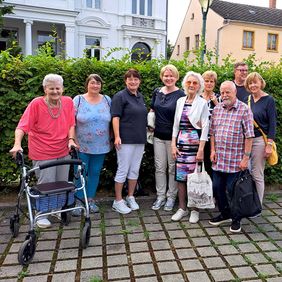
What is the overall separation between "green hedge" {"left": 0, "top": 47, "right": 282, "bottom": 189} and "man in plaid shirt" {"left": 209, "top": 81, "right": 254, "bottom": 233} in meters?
1.44

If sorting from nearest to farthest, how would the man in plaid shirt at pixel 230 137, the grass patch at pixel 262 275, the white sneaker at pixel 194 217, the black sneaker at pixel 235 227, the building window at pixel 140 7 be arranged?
the grass patch at pixel 262 275, the man in plaid shirt at pixel 230 137, the black sneaker at pixel 235 227, the white sneaker at pixel 194 217, the building window at pixel 140 7

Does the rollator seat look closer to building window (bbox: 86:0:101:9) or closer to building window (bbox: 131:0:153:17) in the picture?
building window (bbox: 86:0:101:9)

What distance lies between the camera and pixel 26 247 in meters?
3.20

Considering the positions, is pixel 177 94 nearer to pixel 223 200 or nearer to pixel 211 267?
pixel 223 200

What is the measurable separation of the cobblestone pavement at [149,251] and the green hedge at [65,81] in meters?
0.98

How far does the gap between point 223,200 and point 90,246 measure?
→ 1752mm

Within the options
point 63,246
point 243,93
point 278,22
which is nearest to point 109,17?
point 278,22

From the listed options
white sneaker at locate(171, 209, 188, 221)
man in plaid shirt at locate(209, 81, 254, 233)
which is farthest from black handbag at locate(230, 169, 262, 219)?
white sneaker at locate(171, 209, 188, 221)

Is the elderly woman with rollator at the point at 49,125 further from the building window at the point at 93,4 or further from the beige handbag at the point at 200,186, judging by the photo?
the building window at the point at 93,4

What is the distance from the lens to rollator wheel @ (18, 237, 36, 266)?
3174 millimetres

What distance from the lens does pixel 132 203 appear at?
477 cm

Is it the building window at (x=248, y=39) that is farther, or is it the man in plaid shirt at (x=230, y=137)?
the building window at (x=248, y=39)

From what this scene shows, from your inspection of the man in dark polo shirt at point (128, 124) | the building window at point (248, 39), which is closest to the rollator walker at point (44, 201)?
the man in dark polo shirt at point (128, 124)

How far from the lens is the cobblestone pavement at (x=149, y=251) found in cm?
311
